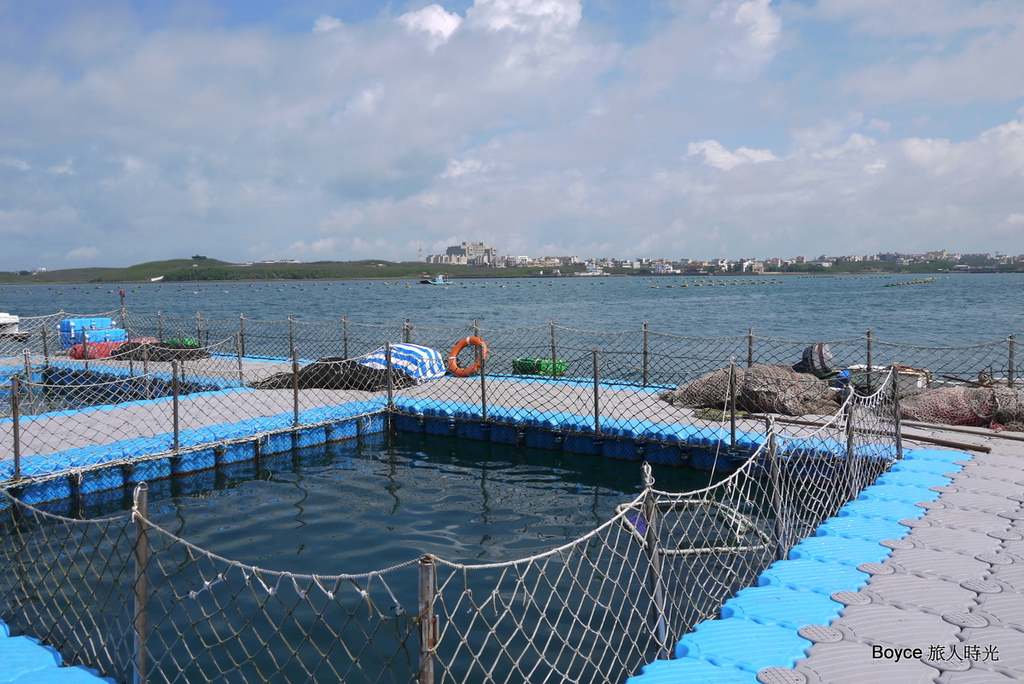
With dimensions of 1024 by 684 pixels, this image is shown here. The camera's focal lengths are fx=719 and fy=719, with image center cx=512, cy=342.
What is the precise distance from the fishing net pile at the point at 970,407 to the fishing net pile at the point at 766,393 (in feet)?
4.28

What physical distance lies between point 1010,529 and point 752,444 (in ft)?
14.3

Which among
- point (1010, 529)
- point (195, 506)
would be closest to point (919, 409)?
point (1010, 529)

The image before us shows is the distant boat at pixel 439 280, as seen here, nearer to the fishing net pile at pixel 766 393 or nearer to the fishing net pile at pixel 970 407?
the fishing net pile at pixel 766 393

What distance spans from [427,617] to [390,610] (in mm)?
3995

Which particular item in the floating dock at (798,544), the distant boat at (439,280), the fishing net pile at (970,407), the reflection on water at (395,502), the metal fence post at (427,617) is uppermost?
the distant boat at (439,280)

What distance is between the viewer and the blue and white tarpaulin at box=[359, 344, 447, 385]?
16688mm

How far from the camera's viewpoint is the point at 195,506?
33.5 feet

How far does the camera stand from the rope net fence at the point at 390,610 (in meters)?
5.25

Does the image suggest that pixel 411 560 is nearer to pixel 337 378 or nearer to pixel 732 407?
pixel 732 407

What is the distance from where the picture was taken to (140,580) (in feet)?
15.1

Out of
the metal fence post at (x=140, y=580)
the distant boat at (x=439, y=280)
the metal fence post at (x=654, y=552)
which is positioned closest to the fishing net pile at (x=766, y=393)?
the metal fence post at (x=654, y=552)

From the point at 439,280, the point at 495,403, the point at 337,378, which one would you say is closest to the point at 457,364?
the point at 337,378

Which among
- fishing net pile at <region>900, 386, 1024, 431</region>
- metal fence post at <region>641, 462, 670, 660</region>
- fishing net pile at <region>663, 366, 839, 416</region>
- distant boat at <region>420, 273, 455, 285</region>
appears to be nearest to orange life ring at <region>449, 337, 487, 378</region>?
fishing net pile at <region>663, 366, 839, 416</region>

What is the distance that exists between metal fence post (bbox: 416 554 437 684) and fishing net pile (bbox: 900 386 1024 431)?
11.0 meters
